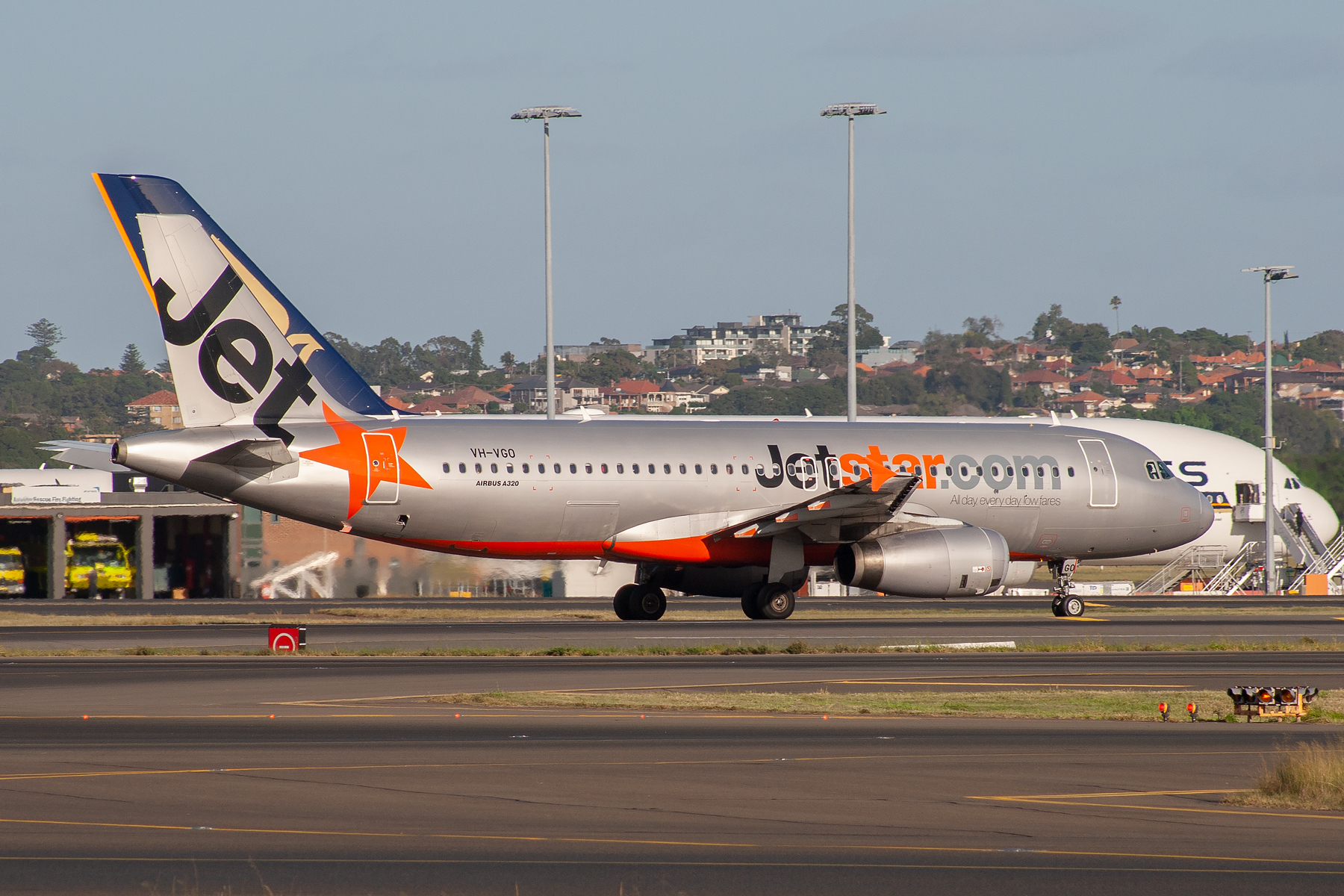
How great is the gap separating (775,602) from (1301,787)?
2263 cm

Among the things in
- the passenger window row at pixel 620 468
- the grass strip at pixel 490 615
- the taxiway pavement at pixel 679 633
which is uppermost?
the passenger window row at pixel 620 468

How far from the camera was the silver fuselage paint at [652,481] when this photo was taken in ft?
101

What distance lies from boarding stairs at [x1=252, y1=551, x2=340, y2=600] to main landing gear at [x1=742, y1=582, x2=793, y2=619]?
659 inches

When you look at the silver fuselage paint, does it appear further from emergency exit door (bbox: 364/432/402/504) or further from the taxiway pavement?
the taxiway pavement

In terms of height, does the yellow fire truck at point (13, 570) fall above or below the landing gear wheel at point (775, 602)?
below

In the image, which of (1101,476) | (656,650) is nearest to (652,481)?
(656,650)

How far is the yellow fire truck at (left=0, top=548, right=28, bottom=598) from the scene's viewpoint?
56062 mm

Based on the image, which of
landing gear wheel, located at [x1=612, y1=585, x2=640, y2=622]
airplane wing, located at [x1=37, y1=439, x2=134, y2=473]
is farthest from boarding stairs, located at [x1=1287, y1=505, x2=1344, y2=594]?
airplane wing, located at [x1=37, y1=439, x2=134, y2=473]

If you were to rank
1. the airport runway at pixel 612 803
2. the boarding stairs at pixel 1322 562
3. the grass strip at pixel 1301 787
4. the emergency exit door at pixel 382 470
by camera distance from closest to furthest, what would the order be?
the airport runway at pixel 612 803, the grass strip at pixel 1301 787, the emergency exit door at pixel 382 470, the boarding stairs at pixel 1322 562

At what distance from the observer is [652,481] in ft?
111

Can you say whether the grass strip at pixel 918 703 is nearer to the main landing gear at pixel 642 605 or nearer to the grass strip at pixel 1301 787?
the grass strip at pixel 1301 787

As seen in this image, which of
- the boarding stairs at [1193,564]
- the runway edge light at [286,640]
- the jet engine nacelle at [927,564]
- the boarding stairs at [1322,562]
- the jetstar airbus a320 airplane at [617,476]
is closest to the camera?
the runway edge light at [286,640]

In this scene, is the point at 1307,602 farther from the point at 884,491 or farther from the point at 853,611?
the point at 884,491

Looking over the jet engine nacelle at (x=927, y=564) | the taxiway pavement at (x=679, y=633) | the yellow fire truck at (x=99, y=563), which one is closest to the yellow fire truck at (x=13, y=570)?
the yellow fire truck at (x=99, y=563)
